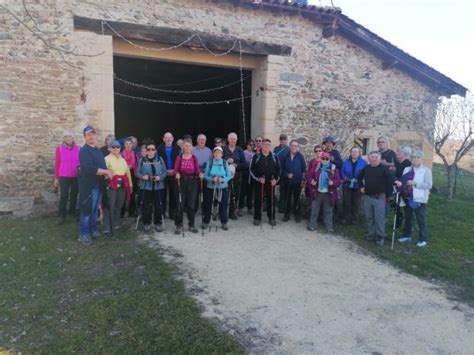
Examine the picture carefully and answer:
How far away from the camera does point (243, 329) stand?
156 inches

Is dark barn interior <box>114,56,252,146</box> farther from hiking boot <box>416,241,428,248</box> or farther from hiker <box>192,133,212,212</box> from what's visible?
hiking boot <box>416,241,428,248</box>

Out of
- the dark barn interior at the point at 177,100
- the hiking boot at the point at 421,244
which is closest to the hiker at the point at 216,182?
the hiking boot at the point at 421,244

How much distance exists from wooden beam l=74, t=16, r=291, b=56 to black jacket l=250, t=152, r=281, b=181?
3.17m

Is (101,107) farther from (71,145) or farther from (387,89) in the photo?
(387,89)

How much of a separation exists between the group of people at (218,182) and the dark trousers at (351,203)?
0.07 ft

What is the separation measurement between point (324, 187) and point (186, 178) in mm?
2699

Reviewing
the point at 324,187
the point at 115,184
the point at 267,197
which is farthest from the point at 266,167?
the point at 115,184

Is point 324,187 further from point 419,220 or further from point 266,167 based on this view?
point 419,220

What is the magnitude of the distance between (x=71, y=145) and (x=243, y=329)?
4897 mm

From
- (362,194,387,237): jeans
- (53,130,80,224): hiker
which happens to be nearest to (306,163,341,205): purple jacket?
(362,194,387,237): jeans

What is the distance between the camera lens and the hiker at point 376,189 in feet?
22.9

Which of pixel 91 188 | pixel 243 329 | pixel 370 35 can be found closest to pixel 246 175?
pixel 91 188

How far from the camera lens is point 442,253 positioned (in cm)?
688

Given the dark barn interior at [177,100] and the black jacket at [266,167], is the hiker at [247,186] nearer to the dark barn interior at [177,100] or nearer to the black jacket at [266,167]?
the black jacket at [266,167]
